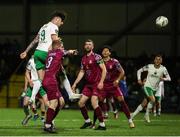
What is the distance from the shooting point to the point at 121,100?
55.2 feet

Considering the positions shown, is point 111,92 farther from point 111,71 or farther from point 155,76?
point 155,76

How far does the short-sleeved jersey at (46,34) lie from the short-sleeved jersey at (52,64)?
1.59ft

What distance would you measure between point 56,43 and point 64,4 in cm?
2419

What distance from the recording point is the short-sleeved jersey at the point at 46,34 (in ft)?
48.0

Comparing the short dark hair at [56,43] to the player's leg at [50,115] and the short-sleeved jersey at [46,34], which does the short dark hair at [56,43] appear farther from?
the player's leg at [50,115]

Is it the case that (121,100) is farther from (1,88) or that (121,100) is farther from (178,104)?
(1,88)

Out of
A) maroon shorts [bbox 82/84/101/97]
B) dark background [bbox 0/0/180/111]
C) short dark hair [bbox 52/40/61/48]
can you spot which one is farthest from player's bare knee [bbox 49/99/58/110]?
dark background [bbox 0/0/180/111]

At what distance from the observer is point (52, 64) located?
1427 cm

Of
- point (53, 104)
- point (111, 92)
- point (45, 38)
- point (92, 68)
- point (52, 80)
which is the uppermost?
point (45, 38)

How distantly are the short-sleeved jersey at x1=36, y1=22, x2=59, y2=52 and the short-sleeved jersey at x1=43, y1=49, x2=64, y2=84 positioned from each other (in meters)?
0.48

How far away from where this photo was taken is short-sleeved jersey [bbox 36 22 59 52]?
14641mm

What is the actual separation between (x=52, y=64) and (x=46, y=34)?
861mm

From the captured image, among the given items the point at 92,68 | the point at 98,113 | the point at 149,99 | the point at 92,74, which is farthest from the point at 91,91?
the point at 149,99

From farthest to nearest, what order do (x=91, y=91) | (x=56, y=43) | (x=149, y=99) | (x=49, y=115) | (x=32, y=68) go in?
(x=149, y=99) < (x=32, y=68) < (x=91, y=91) < (x=56, y=43) < (x=49, y=115)
